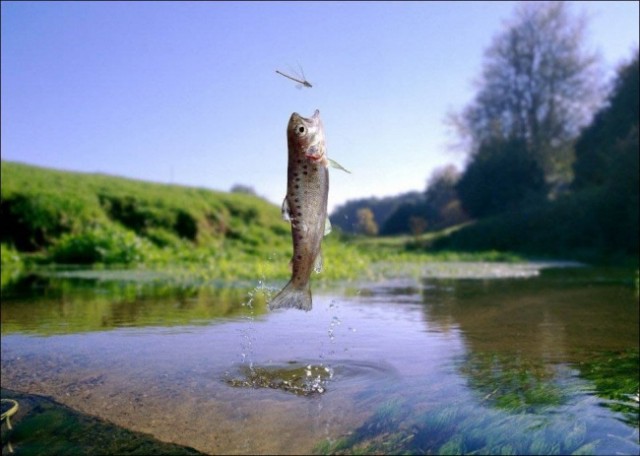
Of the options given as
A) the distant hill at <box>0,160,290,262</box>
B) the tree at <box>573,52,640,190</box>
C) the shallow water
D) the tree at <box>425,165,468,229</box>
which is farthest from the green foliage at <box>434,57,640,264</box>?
the shallow water

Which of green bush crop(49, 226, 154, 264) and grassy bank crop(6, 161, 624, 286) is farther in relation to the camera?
green bush crop(49, 226, 154, 264)

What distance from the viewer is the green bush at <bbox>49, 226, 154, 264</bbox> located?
16266 millimetres

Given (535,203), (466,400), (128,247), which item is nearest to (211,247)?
(128,247)

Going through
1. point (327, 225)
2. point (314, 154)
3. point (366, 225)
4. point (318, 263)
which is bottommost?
point (318, 263)

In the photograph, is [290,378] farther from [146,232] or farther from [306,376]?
[146,232]

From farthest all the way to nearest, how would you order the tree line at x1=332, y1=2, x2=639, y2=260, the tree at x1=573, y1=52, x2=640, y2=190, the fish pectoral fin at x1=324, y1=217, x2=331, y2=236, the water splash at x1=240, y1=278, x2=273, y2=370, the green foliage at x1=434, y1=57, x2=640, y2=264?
the tree line at x1=332, y1=2, x2=639, y2=260 < the tree at x1=573, y1=52, x2=640, y2=190 < the green foliage at x1=434, y1=57, x2=640, y2=264 < the water splash at x1=240, y1=278, x2=273, y2=370 < the fish pectoral fin at x1=324, y1=217, x2=331, y2=236

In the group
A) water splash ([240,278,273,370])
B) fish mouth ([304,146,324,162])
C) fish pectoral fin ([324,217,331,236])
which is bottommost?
water splash ([240,278,273,370])

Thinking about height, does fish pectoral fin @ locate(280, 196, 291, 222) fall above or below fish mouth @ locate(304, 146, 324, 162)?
below

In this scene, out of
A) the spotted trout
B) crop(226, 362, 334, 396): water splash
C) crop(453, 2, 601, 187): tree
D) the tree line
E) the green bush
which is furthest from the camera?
crop(453, 2, 601, 187): tree

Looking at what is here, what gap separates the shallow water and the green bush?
27.0ft

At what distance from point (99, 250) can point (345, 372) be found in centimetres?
1330

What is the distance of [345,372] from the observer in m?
4.13

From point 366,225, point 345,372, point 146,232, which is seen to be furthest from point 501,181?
point 345,372

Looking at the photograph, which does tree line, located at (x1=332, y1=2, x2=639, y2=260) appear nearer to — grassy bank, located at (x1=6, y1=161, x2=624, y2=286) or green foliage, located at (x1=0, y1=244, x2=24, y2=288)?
grassy bank, located at (x1=6, y1=161, x2=624, y2=286)
